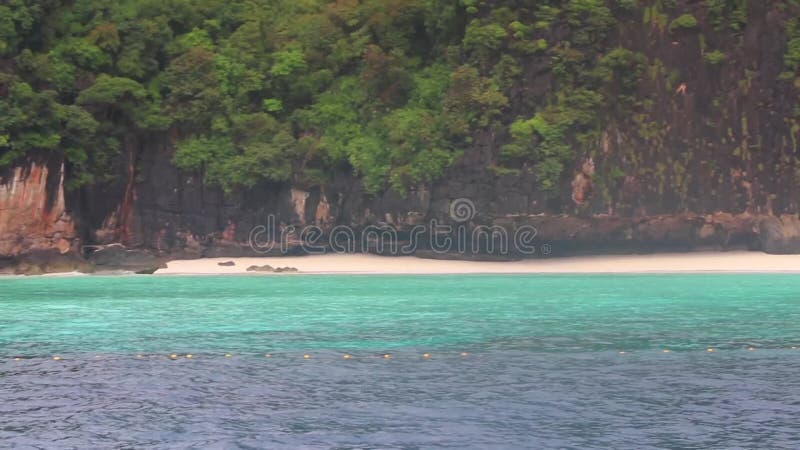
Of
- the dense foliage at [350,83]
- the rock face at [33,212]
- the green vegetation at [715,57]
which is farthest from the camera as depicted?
the green vegetation at [715,57]

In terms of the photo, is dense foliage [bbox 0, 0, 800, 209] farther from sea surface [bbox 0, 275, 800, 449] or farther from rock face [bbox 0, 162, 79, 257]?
sea surface [bbox 0, 275, 800, 449]

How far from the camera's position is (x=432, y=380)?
60.3 ft

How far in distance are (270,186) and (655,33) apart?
2369 centimetres

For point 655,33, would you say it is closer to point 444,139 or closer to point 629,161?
point 629,161

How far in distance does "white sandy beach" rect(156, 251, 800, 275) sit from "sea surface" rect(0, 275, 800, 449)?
68.4 feet

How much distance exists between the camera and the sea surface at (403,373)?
46.2 ft

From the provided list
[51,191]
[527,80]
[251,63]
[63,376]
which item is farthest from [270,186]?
[63,376]

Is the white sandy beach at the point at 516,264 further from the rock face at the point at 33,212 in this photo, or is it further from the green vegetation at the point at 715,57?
the green vegetation at the point at 715,57

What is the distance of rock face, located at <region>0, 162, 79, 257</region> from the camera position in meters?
57.0

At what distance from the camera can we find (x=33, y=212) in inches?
2261

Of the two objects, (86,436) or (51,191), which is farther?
(51,191)

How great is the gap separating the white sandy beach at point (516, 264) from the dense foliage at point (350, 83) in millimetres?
4405

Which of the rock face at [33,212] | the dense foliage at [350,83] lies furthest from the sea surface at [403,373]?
the dense foliage at [350,83]

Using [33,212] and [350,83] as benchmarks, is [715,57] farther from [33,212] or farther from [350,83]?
[33,212]
